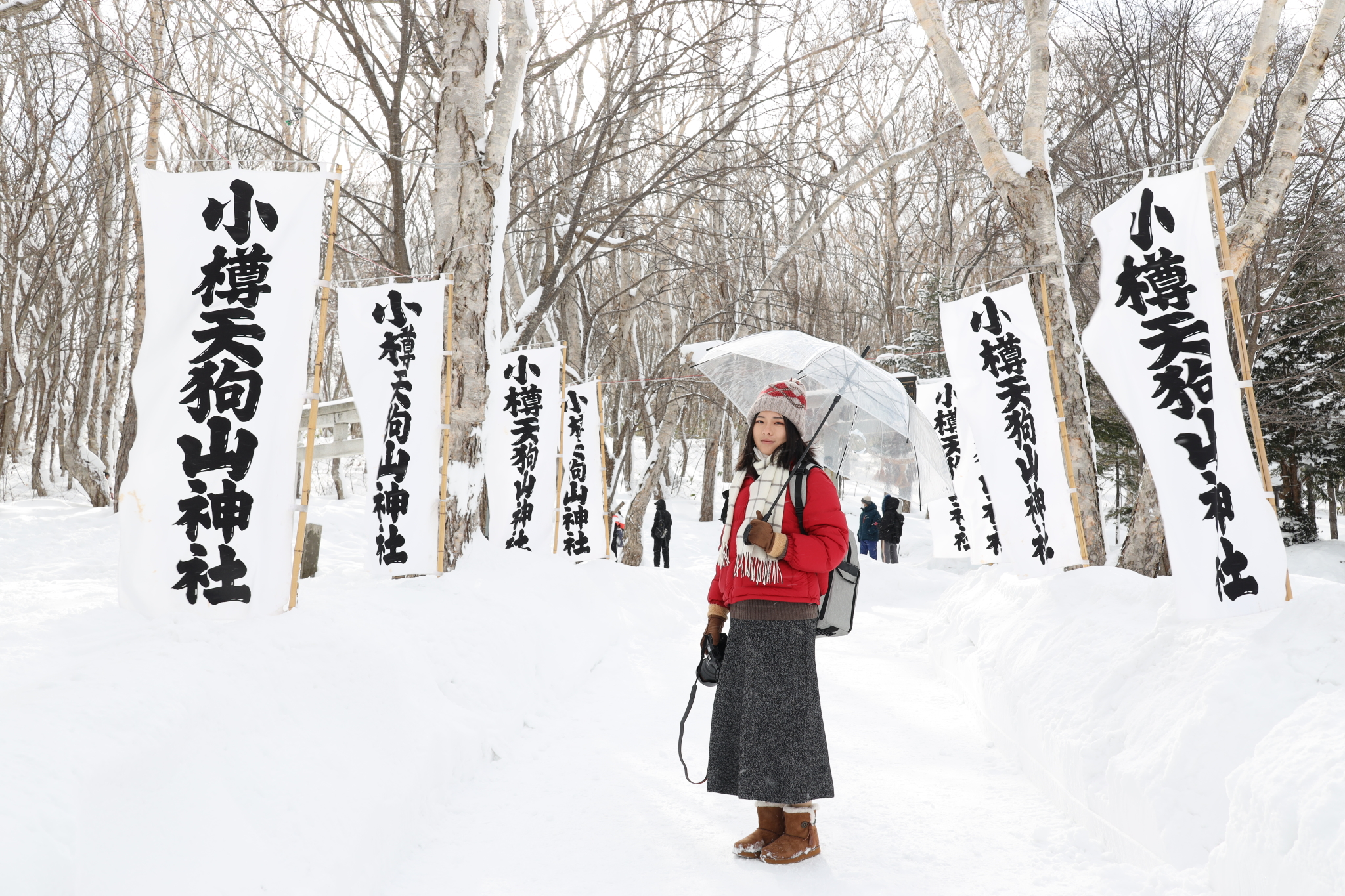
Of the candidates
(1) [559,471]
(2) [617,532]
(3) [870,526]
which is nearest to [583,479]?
(1) [559,471]

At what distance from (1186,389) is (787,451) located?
2379 millimetres

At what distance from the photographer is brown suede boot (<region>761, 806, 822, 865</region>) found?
3330 millimetres

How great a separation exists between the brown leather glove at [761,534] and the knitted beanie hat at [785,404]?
552 millimetres

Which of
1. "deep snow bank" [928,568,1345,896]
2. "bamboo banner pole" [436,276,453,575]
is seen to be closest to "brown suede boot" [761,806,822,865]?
"deep snow bank" [928,568,1345,896]

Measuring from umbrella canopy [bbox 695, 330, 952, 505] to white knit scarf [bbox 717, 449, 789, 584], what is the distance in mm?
1615

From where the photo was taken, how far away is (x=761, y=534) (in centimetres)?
329

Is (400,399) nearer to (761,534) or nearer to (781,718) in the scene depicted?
(761,534)

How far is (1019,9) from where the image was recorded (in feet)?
55.1

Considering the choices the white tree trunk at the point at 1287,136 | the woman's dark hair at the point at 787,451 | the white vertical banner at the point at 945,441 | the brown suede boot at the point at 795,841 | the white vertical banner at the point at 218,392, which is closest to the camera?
the brown suede boot at the point at 795,841

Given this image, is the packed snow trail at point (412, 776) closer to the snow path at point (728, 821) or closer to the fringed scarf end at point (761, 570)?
the snow path at point (728, 821)

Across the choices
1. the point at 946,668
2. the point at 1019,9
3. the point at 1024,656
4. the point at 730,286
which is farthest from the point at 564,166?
the point at 1024,656

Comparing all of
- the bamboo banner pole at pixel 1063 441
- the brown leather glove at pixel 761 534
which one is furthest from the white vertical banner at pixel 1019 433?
the brown leather glove at pixel 761 534

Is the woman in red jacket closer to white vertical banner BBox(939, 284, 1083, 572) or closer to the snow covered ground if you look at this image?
the snow covered ground

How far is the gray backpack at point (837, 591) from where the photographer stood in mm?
3523
